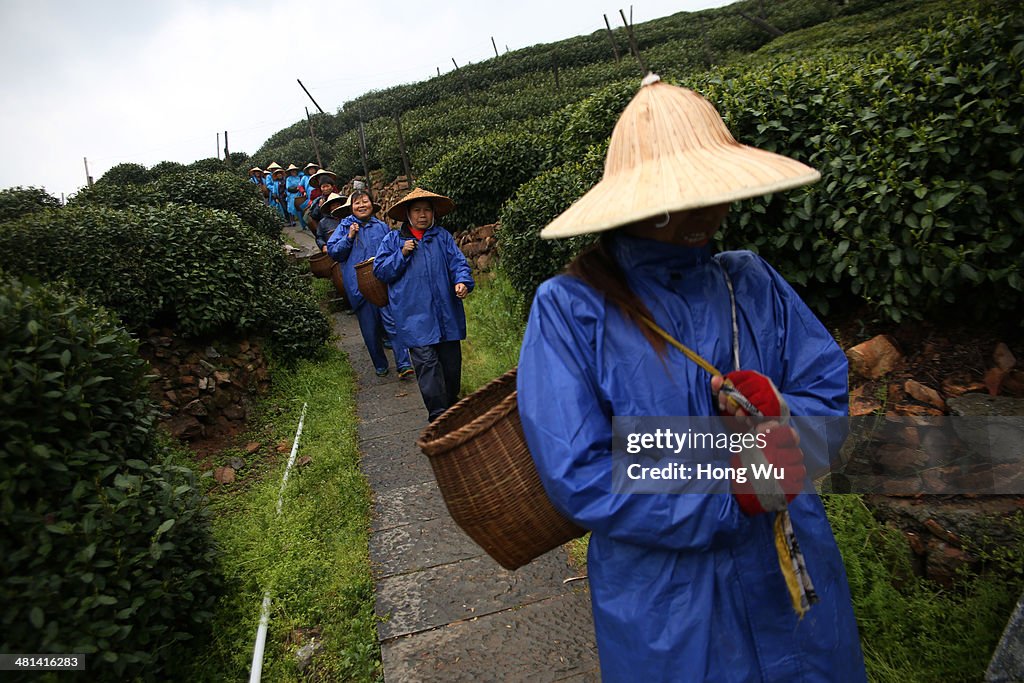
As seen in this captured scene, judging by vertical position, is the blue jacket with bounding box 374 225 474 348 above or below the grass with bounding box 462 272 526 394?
above

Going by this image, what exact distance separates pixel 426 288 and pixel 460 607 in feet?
8.94

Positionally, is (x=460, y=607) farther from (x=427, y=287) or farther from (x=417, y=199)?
(x=417, y=199)

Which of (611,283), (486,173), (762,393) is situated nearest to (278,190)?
(486,173)

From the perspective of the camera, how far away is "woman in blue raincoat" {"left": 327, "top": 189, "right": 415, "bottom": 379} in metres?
7.83

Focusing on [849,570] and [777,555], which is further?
[849,570]

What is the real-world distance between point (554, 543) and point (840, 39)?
1596cm

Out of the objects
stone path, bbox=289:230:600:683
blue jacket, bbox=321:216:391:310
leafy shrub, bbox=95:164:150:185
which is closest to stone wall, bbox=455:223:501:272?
blue jacket, bbox=321:216:391:310

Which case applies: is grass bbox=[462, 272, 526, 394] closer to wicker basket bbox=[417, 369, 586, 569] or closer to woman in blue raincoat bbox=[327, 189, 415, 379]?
woman in blue raincoat bbox=[327, 189, 415, 379]

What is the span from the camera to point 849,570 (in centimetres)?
281

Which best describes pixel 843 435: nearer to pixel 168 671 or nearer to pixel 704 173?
pixel 704 173

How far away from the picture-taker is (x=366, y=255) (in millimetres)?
7949

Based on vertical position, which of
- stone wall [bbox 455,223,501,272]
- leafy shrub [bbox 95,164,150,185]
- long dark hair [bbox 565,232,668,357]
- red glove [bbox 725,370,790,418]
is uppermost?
leafy shrub [bbox 95,164,150,185]

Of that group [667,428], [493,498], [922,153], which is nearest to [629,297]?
[667,428]

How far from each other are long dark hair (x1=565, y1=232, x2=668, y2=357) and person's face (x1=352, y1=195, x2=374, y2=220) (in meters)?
6.53
